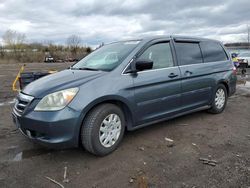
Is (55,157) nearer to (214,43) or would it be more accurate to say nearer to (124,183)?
(124,183)

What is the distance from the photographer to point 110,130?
3652 mm

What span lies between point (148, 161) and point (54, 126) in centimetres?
135

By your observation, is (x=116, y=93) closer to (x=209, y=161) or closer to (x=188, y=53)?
(x=209, y=161)

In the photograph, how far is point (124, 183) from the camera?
9.63ft

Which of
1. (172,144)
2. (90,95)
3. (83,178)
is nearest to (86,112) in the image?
(90,95)

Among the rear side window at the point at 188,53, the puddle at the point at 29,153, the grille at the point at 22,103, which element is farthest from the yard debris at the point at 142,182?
the rear side window at the point at 188,53

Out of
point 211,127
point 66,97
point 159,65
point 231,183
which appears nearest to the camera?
point 231,183

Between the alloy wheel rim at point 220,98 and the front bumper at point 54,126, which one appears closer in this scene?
the front bumper at point 54,126

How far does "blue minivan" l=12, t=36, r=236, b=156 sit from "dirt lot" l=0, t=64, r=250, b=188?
0.33 meters

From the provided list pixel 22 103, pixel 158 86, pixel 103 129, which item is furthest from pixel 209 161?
pixel 22 103

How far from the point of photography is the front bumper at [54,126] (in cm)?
316

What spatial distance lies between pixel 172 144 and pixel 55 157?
71.9 inches

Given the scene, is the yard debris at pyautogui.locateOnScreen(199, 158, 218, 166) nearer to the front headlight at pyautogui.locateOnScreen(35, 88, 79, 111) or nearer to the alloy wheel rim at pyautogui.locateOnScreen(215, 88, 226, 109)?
the front headlight at pyautogui.locateOnScreen(35, 88, 79, 111)

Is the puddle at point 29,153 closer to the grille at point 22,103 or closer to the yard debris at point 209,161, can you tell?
the grille at point 22,103
